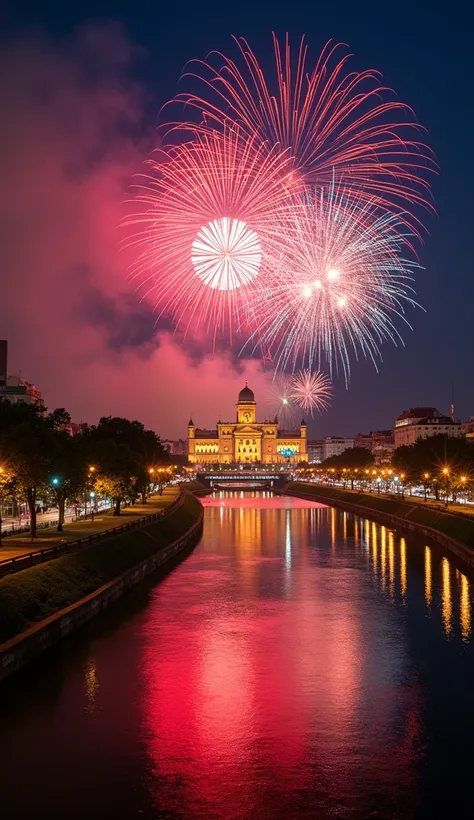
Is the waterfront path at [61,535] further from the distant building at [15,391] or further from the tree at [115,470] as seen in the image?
the distant building at [15,391]

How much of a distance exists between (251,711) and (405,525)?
237 feet

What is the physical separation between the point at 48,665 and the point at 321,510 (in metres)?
109

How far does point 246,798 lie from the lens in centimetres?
2189

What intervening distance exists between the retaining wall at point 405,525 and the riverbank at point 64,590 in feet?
83.7

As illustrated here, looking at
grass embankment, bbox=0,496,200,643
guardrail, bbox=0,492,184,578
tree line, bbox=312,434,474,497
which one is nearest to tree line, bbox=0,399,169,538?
guardrail, bbox=0,492,184,578

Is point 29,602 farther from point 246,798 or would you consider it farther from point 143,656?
point 246,798

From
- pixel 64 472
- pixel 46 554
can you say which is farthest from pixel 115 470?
pixel 46 554

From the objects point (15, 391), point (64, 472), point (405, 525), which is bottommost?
point (405, 525)

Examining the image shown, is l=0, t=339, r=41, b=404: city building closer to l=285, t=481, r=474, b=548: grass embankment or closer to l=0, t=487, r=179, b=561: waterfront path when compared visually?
l=285, t=481, r=474, b=548: grass embankment

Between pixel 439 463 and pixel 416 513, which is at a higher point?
pixel 439 463

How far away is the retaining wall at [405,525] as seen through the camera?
2718 inches

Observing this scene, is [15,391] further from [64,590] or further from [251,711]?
[251,711]

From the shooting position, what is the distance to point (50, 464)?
189 ft

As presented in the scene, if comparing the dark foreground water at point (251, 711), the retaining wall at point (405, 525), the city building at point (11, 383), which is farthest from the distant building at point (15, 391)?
the dark foreground water at point (251, 711)
